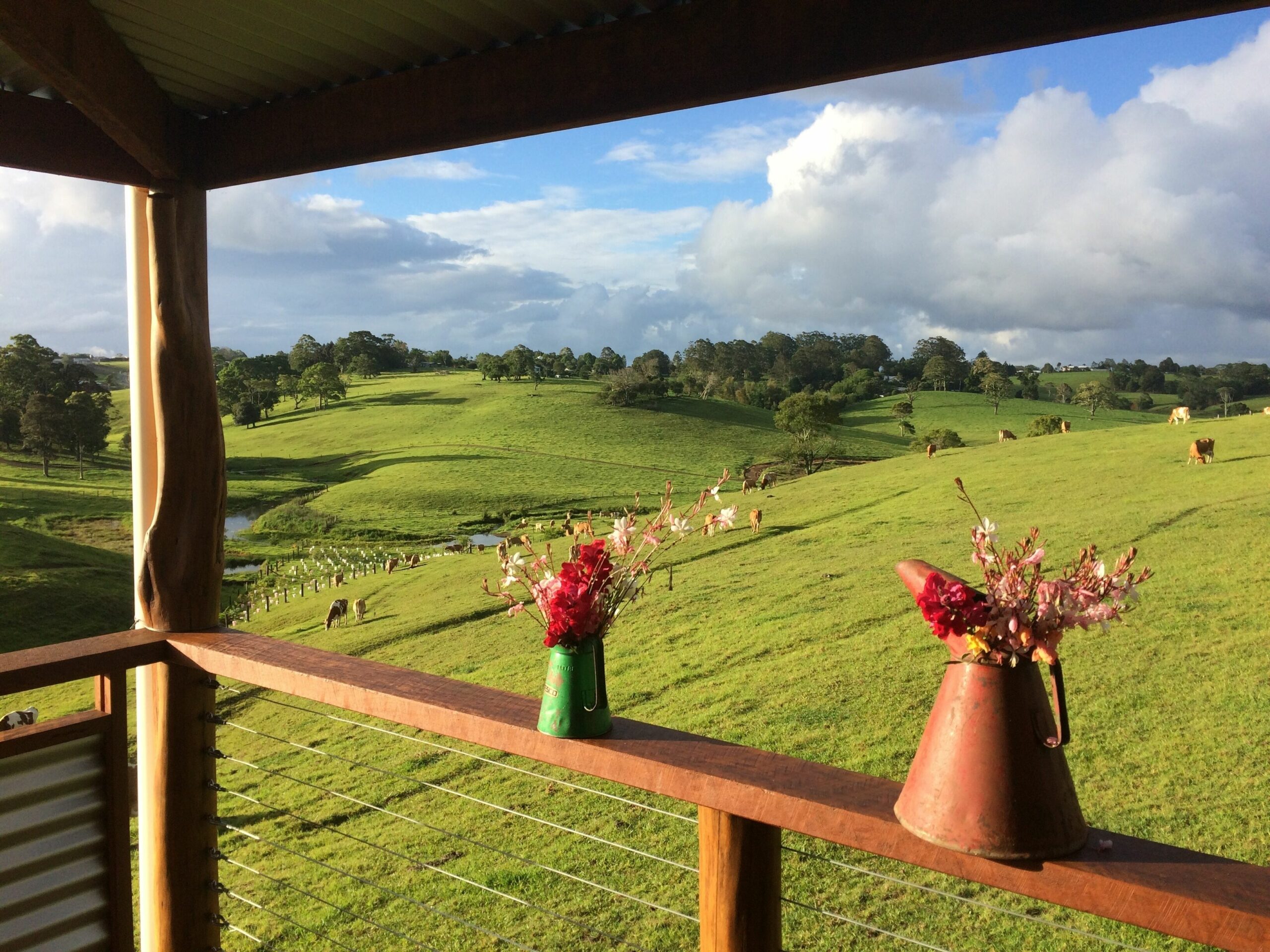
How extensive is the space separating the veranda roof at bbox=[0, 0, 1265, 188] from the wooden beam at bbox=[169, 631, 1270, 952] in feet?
3.25

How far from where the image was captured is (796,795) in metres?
1.14

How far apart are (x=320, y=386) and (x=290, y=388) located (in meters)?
1.65

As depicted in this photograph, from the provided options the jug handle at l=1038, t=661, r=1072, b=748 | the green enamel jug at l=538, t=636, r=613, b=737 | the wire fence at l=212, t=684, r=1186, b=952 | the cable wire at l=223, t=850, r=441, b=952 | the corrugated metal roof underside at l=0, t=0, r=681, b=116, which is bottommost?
the wire fence at l=212, t=684, r=1186, b=952

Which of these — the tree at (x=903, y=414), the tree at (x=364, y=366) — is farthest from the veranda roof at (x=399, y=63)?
the tree at (x=364, y=366)

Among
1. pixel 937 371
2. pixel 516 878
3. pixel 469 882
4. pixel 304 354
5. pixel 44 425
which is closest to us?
pixel 469 882

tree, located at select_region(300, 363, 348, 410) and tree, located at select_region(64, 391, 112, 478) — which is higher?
tree, located at select_region(300, 363, 348, 410)

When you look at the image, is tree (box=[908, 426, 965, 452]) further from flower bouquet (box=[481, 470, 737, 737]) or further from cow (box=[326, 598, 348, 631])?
flower bouquet (box=[481, 470, 737, 737])

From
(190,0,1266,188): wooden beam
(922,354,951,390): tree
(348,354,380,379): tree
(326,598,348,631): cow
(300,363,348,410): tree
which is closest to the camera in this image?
(190,0,1266,188): wooden beam

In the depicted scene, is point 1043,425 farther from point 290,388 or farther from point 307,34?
point 290,388

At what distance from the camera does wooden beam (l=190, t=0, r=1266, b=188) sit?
1.16m

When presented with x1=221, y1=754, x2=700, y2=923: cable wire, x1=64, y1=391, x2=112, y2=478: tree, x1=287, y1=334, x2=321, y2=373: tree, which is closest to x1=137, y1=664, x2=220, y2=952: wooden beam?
x1=221, y1=754, x2=700, y2=923: cable wire

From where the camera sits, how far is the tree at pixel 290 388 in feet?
136

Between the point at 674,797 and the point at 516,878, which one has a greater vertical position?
the point at 674,797

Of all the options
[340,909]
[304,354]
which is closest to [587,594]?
[340,909]
